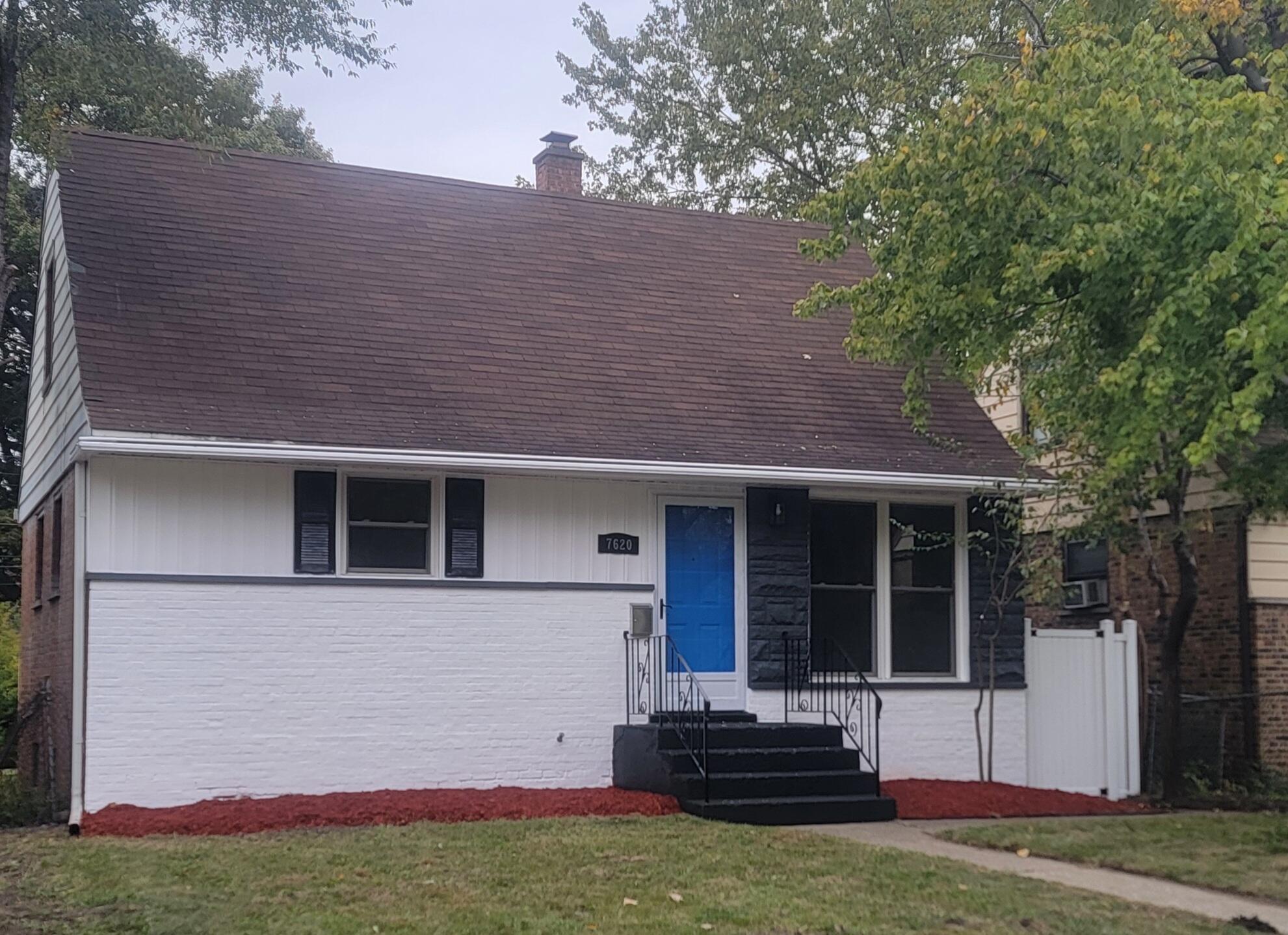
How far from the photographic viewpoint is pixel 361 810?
450 inches

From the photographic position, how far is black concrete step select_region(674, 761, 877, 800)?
472 inches

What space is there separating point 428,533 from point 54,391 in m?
4.40

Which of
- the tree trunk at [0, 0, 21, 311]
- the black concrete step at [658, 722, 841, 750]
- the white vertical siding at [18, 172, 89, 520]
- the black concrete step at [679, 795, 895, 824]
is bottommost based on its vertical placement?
the black concrete step at [679, 795, 895, 824]

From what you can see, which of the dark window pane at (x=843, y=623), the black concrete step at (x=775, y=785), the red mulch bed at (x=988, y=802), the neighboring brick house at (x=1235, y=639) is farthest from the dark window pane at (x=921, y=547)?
the black concrete step at (x=775, y=785)

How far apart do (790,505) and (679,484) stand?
110 cm

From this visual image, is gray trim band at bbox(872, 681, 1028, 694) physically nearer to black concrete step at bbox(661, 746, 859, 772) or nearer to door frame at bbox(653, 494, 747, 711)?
door frame at bbox(653, 494, 747, 711)

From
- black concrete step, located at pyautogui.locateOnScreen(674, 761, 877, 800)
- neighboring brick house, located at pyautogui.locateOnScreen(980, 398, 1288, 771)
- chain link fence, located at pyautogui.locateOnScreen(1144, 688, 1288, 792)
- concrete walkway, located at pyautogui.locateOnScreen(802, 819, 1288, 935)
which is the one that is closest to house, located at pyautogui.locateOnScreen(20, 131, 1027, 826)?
black concrete step, located at pyautogui.locateOnScreen(674, 761, 877, 800)

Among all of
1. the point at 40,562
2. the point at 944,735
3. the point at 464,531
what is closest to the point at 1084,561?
the point at 944,735

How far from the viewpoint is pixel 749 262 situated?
17.4m

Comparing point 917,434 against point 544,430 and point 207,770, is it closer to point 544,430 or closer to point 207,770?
point 544,430

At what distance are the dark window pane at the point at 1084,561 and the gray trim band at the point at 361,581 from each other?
22.3ft

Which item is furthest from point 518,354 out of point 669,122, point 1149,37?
point 669,122

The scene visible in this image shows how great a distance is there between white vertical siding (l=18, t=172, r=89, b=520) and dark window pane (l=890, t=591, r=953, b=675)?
7.65 metres

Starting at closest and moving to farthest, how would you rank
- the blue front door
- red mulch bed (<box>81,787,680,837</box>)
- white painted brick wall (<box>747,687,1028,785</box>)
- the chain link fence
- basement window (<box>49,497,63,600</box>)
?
red mulch bed (<box>81,787,680,837</box>) < the blue front door < basement window (<box>49,497,63,600</box>) < white painted brick wall (<box>747,687,1028,785</box>) < the chain link fence
